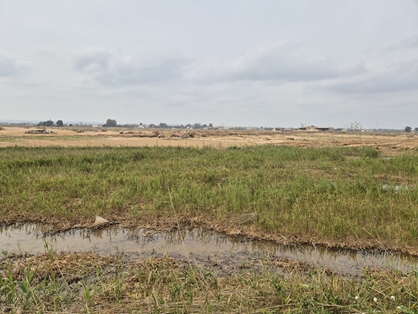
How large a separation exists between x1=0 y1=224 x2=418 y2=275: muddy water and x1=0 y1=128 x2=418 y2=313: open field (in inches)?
10.4

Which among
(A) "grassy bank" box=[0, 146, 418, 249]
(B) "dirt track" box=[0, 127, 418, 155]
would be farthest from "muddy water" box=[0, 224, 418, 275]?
(B) "dirt track" box=[0, 127, 418, 155]

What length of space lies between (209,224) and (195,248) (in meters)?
1.14

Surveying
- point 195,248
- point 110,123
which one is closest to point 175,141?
point 195,248

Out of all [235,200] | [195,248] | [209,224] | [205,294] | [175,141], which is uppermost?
[175,141]

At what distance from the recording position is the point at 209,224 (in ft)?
21.7

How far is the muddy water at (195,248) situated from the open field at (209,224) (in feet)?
0.87

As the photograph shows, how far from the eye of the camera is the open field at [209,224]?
3.22 m

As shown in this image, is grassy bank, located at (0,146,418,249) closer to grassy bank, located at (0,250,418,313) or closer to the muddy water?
the muddy water

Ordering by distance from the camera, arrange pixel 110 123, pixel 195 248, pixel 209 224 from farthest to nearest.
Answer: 1. pixel 110 123
2. pixel 209 224
3. pixel 195 248

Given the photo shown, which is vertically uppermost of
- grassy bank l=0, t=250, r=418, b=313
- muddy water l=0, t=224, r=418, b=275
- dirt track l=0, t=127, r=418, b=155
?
dirt track l=0, t=127, r=418, b=155

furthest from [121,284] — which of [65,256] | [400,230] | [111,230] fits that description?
[400,230]

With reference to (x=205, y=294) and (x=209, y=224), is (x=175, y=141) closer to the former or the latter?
(x=209, y=224)

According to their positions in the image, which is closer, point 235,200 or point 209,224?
point 209,224

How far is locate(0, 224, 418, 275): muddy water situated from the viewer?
486 centimetres
